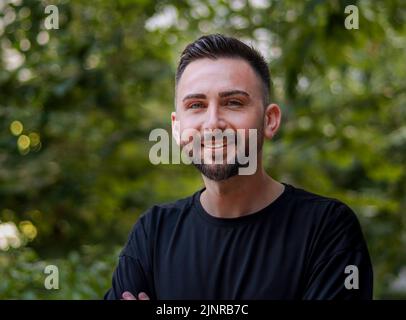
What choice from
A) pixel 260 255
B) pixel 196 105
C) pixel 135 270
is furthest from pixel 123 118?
pixel 260 255

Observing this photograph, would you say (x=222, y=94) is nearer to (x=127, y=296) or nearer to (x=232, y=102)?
(x=232, y=102)

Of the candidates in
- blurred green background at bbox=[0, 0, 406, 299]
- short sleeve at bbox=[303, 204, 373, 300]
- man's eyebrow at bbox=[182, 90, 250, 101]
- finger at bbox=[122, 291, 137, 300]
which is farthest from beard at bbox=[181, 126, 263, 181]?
blurred green background at bbox=[0, 0, 406, 299]

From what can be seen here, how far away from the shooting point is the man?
190 centimetres

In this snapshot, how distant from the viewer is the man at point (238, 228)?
74.8 inches

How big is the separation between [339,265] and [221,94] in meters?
0.57

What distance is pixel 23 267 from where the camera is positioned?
12.6 ft

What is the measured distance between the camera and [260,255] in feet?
6.33

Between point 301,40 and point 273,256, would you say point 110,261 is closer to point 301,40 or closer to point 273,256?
point 301,40

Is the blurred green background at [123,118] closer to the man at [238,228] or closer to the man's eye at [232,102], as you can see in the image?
the man at [238,228]

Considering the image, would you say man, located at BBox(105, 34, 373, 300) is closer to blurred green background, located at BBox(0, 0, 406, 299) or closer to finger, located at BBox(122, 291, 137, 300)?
finger, located at BBox(122, 291, 137, 300)

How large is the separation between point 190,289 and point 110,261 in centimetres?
223

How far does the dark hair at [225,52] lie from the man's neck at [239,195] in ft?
0.78

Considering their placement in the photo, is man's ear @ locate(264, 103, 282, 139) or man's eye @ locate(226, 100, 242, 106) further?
man's ear @ locate(264, 103, 282, 139)

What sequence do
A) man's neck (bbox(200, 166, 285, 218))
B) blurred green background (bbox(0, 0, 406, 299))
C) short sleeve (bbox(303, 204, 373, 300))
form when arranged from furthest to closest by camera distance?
1. blurred green background (bbox(0, 0, 406, 299))
2. man's neck (bbox(200, 166, 285, 218))
3. short sleeve (bbox(303, 204, 373, 300))
